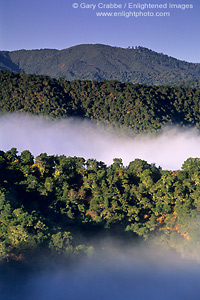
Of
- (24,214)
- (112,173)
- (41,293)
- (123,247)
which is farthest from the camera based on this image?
(112,173)

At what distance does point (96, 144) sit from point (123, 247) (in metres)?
68.7

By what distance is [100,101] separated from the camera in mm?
103938

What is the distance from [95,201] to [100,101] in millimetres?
66543

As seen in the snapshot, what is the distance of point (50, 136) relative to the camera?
104938mm

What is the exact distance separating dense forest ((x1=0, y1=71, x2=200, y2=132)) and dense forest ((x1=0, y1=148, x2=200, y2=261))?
54.9 meters

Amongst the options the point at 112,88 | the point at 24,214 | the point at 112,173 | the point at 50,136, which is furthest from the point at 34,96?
the point at 24,214

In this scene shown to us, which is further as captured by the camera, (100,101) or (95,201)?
(100,101)

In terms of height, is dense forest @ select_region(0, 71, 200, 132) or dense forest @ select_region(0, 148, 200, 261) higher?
dense forest @ select_region(0, 71, 200, 132)

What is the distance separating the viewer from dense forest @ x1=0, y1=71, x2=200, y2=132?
Result: 98.5 metres

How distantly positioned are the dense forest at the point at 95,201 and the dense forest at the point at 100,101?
5489 centimetres

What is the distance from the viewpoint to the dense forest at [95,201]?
3641 centimetres

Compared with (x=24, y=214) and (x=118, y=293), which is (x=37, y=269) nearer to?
(x=24, y=214)

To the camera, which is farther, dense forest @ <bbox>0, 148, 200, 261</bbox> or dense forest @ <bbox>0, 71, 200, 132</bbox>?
dense forest @ <bbox>0, 71, 200, 132</bbox>

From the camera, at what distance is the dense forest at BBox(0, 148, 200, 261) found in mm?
36406
